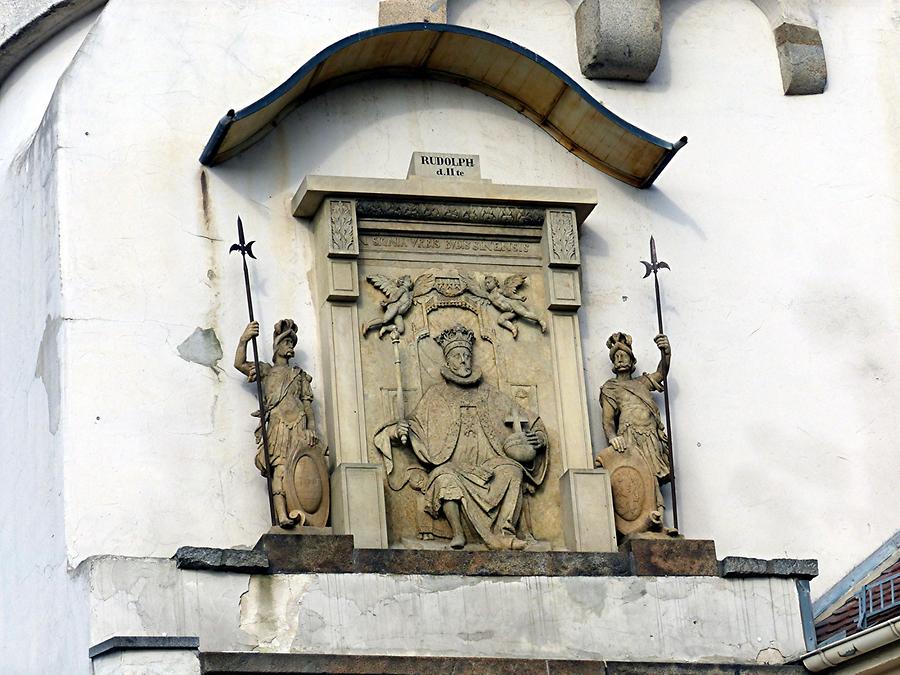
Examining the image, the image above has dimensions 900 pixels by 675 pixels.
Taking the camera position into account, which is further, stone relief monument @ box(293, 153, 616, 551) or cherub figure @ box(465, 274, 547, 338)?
cherub figure @ box(465, 274, 547, 338)

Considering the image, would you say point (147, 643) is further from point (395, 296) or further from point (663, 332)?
point (663, 332)

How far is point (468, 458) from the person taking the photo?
12398 mm

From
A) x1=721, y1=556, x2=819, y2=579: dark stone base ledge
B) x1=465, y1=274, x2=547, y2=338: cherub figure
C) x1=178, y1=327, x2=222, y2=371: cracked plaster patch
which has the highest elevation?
x1=465, y1=274, x2=547, y2=338: cherub figure

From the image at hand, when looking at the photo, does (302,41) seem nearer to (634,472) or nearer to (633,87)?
(633,87)

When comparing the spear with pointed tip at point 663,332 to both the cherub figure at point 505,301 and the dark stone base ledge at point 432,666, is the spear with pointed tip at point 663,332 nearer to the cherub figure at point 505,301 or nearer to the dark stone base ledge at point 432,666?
the cherub figure at point 505,301

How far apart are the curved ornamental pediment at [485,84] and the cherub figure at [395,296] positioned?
1.04 metres

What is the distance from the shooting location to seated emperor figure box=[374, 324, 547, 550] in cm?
1219

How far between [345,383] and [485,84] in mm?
2052

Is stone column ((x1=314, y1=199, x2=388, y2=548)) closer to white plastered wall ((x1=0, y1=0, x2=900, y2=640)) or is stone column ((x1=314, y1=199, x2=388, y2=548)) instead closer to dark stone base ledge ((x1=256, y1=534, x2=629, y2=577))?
white plastered wall ((x1=0, y1=0, x2=900, y2=640))

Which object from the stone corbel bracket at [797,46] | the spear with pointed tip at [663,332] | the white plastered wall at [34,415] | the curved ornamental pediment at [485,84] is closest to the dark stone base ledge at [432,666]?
the white plastered wall at [34,415]

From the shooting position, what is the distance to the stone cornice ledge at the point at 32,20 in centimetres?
1364

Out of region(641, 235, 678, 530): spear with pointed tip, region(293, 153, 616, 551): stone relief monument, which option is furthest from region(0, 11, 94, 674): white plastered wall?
region(641, 235, 678, 530): spear with pointed tip

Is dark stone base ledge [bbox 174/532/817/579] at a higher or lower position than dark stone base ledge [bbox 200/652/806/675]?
higher

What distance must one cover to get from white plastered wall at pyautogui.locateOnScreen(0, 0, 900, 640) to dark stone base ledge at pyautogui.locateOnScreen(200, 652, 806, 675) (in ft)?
3.31
